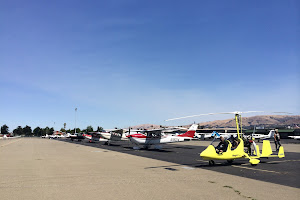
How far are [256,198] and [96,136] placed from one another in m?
46.2

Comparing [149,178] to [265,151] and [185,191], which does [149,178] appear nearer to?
[185,191]

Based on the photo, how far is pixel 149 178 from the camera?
980cm

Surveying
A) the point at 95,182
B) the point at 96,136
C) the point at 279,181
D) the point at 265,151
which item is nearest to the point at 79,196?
the point at 95,182

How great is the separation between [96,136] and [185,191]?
147 feet

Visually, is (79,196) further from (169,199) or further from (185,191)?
(185,191)

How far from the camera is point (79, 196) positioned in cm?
677

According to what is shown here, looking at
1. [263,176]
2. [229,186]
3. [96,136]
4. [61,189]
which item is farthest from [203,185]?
[96,136]

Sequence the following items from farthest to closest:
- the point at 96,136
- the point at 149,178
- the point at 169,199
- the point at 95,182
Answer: the point at 96,136 → the point at 149,178 → the point at 95,182 → the point at 169,199

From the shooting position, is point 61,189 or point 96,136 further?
point 96,136

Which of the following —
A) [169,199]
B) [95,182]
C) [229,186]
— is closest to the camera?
[169,199]

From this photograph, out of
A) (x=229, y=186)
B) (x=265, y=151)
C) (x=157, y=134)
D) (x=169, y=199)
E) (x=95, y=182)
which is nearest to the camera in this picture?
(x=169, y=199)

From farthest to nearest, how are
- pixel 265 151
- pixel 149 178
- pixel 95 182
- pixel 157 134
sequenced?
pixel 157 134
pixel 265 151
pixel 149 178
pixel 95 182

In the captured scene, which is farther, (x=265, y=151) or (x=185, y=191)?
(x=265, y=151)

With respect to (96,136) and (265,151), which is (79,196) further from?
(96,136)
